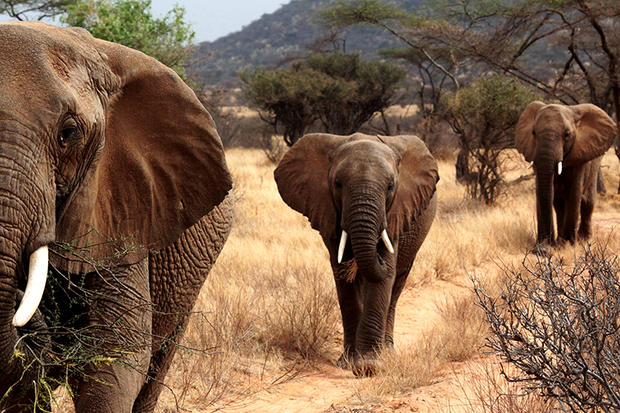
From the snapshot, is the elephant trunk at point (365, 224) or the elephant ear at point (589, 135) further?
the elephant ear at point (589, 135)

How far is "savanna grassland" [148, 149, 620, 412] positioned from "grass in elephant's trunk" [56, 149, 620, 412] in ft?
0.03

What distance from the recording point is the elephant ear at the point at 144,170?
231 cm

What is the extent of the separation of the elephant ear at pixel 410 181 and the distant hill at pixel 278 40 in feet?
193

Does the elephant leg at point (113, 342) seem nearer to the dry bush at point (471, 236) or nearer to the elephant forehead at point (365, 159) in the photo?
the elephant forehead at point (365, 159)

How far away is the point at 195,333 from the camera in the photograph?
198 inches

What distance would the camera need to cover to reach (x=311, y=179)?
560 centimetres

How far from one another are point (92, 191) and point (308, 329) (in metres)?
3.47

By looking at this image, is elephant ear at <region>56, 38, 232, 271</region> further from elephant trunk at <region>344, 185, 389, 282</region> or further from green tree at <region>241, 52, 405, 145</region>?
green tree at <region>241, 52, 405, 145</region>

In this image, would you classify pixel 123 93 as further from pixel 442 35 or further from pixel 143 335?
pixel 442 35

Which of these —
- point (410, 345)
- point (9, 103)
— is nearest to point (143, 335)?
point (9, 103)

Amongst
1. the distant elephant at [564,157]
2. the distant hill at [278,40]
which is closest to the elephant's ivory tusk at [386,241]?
the distant elephant at [564,157]

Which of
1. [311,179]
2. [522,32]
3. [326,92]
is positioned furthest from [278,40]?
[311,179]

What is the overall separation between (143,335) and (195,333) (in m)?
2.59

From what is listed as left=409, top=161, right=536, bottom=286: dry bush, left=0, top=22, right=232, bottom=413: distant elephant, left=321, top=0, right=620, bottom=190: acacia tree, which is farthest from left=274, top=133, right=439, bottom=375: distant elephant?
left=321, top=0, right=620, bottom=190: acacia tree
